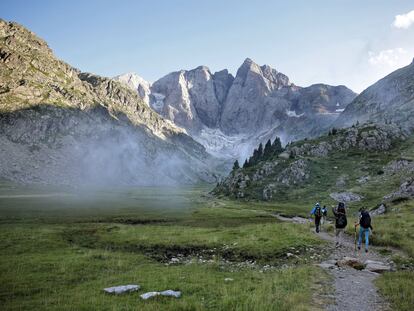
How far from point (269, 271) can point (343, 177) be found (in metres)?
107

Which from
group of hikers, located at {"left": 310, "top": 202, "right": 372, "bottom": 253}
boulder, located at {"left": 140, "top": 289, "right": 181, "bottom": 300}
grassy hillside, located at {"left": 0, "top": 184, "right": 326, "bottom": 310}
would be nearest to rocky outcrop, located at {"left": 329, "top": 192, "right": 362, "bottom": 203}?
grassy hillside, located at {"left": 0, "top": 184, "right": 326, "bottom": 310}

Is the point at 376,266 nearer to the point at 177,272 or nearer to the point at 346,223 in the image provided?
the point at 346,223

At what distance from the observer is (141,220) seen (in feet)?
227

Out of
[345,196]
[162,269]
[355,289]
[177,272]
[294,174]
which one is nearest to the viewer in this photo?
[355,289]

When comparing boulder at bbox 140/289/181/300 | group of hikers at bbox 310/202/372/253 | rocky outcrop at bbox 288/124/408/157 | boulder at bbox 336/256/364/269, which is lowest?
boulder at bbox 140/289/181/300

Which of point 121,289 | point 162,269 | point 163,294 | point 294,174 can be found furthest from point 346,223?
point 294,174

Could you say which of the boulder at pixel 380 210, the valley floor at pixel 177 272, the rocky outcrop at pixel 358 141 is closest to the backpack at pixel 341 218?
the valley floor at pixel 177 272

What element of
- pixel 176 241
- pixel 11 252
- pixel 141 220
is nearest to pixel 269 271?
pixel 176 241

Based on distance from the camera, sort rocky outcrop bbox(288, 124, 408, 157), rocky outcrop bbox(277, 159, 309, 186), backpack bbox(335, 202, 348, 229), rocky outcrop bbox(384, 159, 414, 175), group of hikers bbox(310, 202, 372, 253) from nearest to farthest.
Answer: group of hikers bbox(310, 202, 372, 253) → backpack bbox(335, 202, 348, 229) → rocky outcrop bbox(384, 159, 414, 175) → rocky outcrop bbox(277, 159, 309, 186) → rocky outcrop bbox(288, 124, 408, 157)

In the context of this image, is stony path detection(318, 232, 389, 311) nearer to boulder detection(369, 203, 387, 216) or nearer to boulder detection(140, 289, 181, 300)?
boulder detection(140, 289, 181, 300)

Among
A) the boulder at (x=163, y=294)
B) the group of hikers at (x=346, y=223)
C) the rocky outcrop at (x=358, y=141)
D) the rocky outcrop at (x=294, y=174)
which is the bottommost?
the boulder at (x=163, y=294)

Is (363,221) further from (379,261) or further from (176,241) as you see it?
(176,241)

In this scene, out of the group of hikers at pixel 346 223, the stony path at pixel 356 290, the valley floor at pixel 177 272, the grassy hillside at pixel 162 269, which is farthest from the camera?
the group of hikers at pixel 346 223

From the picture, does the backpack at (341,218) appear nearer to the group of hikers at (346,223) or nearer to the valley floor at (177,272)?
the group of hikers at (346,223)
